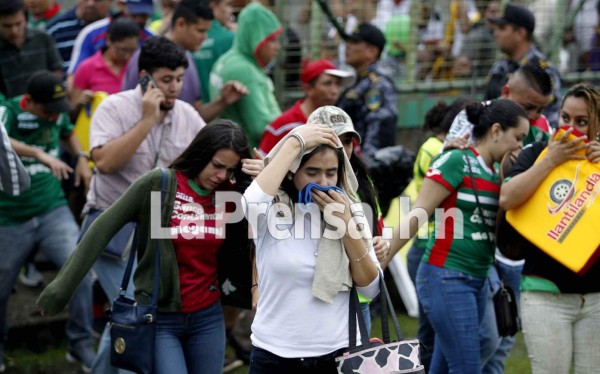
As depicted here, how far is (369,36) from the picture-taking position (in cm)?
795

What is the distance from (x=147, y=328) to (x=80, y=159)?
2441 millimetres

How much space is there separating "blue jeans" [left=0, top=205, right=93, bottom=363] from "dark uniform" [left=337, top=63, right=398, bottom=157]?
2.24 m

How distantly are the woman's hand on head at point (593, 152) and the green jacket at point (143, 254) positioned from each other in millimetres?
2111

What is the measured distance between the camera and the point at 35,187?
22.5 feet

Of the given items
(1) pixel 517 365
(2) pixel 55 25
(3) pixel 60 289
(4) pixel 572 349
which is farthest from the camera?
(2) pixel 55 25

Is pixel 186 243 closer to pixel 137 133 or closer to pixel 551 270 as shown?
pixel 137 133

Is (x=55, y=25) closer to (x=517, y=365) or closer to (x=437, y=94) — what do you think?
(x=437, y=94)

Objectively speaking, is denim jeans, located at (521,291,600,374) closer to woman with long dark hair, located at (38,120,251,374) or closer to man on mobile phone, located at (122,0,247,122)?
woman with long dark hair, located at (38,120,251,374)

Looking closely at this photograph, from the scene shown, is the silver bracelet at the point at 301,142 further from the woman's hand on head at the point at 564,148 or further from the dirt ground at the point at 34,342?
the dirt ground at the point at 34,342

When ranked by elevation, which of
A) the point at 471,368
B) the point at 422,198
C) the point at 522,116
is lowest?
the point at 471,368

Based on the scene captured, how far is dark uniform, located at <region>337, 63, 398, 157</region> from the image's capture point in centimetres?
753

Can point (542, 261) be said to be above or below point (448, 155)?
below

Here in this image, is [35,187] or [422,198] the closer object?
[422,198]

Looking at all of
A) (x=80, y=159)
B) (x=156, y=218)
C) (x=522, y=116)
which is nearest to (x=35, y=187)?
(x=80, y=159)
